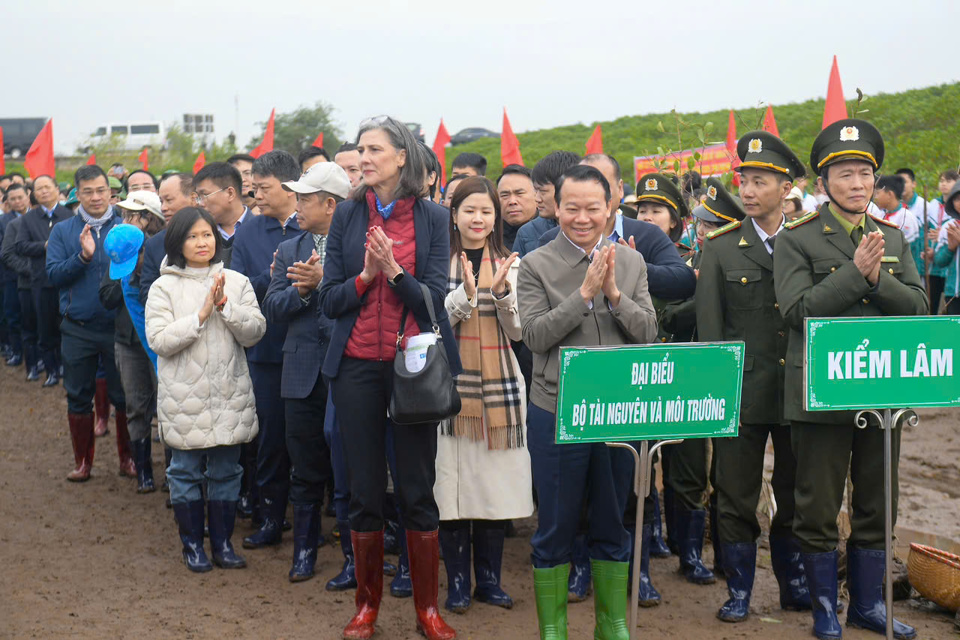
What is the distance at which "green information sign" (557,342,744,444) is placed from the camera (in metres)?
3.93

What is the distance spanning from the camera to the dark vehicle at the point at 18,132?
130 feet

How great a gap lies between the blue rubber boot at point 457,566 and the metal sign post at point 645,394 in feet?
4.09

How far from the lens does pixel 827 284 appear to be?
14.9 feet

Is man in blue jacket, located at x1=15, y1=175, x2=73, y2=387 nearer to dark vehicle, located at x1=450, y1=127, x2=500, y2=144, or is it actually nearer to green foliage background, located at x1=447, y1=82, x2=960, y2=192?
green foliage background, located at x1=447, y1=82, x2=960, y2=192

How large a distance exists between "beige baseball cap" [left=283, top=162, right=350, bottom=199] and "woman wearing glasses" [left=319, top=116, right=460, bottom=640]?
32.4 inches

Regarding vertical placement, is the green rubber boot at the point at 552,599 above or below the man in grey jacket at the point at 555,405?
below

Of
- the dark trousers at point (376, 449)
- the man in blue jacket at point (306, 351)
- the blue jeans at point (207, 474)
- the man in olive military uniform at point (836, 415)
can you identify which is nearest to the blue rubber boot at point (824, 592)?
the man in olive military uniform at point (836, 415)

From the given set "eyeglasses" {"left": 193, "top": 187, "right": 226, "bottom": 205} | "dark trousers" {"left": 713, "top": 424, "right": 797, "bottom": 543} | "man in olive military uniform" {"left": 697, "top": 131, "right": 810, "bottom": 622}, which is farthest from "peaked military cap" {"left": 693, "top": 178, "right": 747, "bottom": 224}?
"eyeglasses" {"left": 193, "top": 187, "right": 226, "bottom": 205}

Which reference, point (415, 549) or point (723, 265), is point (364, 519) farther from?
point (723, 265)

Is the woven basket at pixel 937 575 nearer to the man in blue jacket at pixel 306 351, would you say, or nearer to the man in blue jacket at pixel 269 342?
the man in blue jacket at pixel 306 351

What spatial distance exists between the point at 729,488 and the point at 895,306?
1.21 metres

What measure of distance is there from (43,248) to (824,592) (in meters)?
9.30

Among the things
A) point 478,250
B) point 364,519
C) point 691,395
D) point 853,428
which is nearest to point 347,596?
point 364,519

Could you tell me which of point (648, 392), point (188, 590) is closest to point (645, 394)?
point (648, 392)
